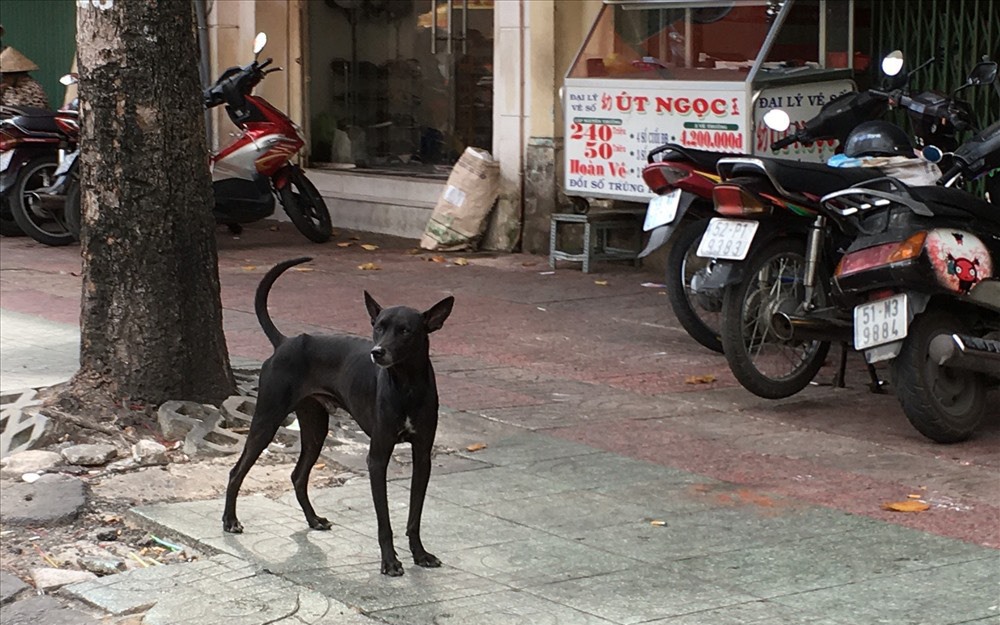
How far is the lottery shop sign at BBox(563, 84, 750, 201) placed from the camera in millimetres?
10602

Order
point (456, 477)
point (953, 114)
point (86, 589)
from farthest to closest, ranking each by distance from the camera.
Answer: point (953, 114), point (456, 477), point (86, 589)

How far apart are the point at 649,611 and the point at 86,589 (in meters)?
1.88

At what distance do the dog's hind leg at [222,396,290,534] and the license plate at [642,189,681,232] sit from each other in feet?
11.0

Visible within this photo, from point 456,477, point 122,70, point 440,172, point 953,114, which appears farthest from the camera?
point 440,172

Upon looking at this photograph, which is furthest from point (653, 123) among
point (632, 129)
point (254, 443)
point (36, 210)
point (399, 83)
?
point (36, 210)

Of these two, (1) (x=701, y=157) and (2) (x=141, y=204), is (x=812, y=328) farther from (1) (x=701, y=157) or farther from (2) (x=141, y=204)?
(2) (x=141, y=204)

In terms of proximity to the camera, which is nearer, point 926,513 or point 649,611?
point 649,611

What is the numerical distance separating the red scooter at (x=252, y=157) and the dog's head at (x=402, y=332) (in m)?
9.00

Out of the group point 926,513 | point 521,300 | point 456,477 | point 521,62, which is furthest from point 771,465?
point 521,62

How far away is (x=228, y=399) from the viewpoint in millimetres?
7340

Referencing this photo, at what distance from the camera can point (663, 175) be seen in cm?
845

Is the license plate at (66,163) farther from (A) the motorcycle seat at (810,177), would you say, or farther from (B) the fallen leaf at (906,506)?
(B) the fallen leaf at (906,506)

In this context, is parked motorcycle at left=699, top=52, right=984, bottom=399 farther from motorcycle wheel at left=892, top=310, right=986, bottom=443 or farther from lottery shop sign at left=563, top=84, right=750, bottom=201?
lottery shop sign at left=563, top=84, right=750, bottom=201

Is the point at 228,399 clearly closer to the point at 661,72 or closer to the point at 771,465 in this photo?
the point at 771,465
